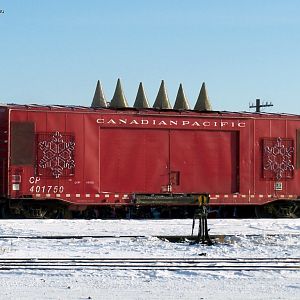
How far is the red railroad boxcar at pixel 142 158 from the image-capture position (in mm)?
22297

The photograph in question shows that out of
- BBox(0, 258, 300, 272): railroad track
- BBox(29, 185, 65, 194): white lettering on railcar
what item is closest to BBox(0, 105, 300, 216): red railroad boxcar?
BBox(29, 185, 65, 194): white lettering on railcar

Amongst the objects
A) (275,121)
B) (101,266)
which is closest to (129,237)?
(101,266)

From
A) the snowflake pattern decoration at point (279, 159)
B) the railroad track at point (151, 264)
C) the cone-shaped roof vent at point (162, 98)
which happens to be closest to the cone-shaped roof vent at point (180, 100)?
the cone-shaped roof vent at point (162, 98)

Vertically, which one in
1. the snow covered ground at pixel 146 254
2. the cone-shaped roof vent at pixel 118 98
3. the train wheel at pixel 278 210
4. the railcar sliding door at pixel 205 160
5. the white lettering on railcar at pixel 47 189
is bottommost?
the snow covered ground at pixel 146 254

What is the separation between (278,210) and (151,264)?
1310 cm

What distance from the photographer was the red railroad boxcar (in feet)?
73.2

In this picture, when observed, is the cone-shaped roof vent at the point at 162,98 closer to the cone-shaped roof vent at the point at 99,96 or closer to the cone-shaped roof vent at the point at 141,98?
the cone-shaped roof vent at the point at 141,98

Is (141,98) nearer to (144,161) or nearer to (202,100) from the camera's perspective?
(202,100)

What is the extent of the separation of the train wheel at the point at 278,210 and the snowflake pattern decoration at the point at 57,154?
7.07m

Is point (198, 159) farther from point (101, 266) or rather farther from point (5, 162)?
point (101, 266)

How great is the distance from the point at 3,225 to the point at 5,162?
286 cm

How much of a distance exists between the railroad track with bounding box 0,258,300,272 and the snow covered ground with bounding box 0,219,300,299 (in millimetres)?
303

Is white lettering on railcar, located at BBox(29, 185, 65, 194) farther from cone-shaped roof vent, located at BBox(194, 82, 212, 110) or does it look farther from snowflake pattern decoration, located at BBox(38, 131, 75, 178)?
cone-shaped roof vent, located at BBox(194, 82, 212, 110)

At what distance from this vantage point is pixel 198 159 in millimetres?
23891
